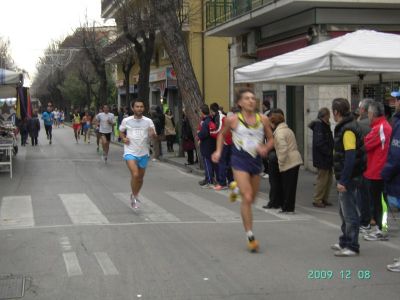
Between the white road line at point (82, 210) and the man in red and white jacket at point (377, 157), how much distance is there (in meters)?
3.84

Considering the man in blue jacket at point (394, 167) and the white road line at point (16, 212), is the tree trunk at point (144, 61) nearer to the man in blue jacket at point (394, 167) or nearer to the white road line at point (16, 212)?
the white road line at point (16, 212)

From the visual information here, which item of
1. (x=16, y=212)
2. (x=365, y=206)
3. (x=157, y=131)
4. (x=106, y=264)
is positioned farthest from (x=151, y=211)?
(x=157, y=131)

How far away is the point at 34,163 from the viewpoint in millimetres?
20172

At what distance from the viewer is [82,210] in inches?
409

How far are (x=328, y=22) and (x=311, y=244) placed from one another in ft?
32.6

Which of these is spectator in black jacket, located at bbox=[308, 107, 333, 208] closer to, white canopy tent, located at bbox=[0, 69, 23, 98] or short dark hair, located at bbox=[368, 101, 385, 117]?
short dark hair, located at bbox=[368, 101, 385, 117]

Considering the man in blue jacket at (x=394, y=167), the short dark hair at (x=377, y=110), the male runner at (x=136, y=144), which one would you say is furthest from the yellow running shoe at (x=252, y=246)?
the male runner at (x=136, y=144)

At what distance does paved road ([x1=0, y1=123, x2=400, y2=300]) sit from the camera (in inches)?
226

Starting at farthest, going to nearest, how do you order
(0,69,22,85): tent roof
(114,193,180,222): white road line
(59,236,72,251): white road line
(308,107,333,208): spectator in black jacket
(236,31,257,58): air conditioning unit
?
(236,31,257,58): air conditioning unit, (0,69,22,85): tent roof, (308,107,333,208): spectator in black jacket, (114,193,180,222): white road line, (59,236,72,251): white road line

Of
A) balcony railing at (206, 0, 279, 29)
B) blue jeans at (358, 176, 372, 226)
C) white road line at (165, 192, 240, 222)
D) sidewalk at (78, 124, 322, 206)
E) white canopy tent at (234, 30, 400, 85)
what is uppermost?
balcony railing at (206, 0, 279, 29)

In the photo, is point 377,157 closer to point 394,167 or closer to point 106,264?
point 394,167

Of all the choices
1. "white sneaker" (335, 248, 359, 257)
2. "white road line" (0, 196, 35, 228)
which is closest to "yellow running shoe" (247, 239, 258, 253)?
"white sneaker" (335, 248, 359, 257)

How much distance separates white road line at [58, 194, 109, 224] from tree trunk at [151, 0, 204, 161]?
5.61 meters

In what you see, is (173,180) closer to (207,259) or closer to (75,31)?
(207,259)
